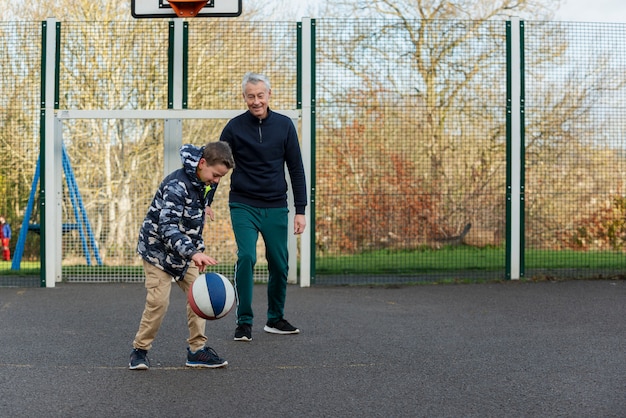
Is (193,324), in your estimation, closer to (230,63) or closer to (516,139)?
(230,63)

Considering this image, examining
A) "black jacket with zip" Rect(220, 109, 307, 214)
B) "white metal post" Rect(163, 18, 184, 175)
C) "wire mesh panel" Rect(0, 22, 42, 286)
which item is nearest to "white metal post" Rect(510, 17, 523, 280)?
"white metal post" Rect(163, 18, 184, 175)

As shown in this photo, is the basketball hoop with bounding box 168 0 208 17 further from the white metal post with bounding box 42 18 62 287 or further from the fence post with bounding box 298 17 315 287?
the white metal post with bounding box 42 18 62 287

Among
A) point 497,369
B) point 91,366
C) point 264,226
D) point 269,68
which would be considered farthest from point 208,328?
point 269,68

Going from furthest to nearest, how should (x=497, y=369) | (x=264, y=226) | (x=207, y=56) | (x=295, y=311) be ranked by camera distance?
(x=207, y=56), (x=295, y=311), (x=264, y=226), (x=497, y=369)

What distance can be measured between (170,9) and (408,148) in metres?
3.09

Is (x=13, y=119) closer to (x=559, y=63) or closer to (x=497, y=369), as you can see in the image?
(x=559, y=63)

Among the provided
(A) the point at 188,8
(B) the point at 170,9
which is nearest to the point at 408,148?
(A) the point at 188,8

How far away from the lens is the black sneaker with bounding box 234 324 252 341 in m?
6.64

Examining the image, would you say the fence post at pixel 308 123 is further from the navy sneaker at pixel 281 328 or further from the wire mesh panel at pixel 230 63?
the navy sneaker at pixel 281 328

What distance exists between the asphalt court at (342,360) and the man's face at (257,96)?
167cm

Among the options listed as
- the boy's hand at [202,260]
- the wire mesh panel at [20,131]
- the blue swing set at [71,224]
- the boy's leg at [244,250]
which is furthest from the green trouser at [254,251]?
the wire mesh panel at [20,131]

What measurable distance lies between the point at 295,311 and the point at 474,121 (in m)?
3.67

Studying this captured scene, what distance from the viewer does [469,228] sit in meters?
10.8

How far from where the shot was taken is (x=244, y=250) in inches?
267
